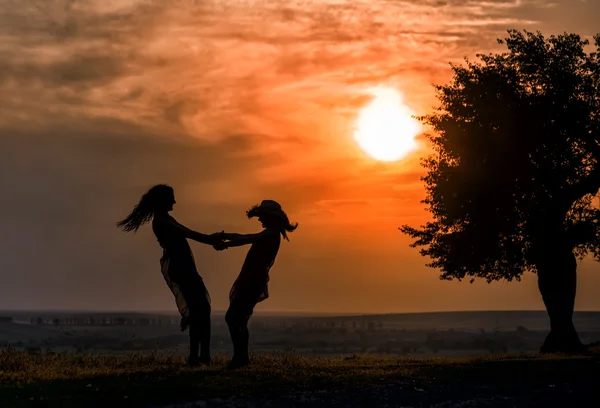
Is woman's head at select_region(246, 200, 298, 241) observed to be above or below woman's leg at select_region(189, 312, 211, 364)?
above

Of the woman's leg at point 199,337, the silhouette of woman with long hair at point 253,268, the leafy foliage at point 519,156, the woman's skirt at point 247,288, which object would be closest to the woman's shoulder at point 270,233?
the silhouette of woman with long hair at point 253,268

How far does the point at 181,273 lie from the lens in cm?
2483

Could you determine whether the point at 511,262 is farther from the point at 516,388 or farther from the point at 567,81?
the point at 516,388

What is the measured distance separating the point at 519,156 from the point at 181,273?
17586 millimetres

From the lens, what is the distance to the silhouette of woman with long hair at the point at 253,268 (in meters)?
24.5

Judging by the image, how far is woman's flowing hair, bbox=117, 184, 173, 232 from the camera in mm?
24844

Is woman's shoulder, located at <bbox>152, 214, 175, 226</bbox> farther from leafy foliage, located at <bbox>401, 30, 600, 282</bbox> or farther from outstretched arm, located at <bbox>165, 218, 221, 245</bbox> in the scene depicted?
leafy foliage, located at <bbox>401, 30, 600, 282</bbox>

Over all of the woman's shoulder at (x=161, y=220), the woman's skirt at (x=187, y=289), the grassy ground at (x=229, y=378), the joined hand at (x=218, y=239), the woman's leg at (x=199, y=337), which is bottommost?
the grassy ground at (x=229, y=378)

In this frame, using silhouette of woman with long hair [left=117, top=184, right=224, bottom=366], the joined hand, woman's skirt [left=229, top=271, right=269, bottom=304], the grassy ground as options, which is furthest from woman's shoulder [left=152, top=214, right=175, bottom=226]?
the grassy ground

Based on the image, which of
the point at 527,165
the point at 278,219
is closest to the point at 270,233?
the point at 278,219

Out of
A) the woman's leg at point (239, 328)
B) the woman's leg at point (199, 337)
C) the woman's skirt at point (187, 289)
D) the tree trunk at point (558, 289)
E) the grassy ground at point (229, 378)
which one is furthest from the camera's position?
the tree trunk at point (558, 289)

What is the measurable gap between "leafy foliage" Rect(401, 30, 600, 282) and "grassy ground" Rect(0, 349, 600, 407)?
440 inches

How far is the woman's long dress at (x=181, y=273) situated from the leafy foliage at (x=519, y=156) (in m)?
15.9

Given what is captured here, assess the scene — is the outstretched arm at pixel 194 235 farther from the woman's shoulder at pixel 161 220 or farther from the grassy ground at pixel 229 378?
the grassy ground at pixel 229 378
